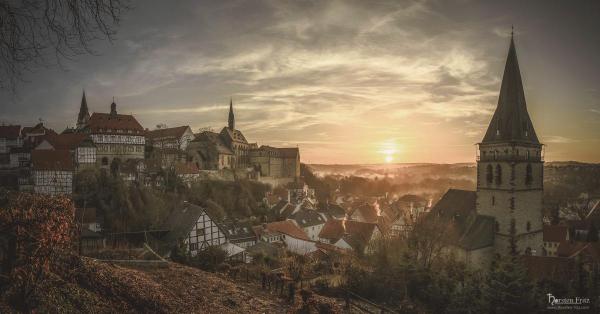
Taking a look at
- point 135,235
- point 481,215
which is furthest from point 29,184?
point 481,215

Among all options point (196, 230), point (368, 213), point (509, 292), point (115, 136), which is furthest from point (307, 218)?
point (509, 292)

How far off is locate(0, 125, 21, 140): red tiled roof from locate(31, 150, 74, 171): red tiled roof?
453 inches

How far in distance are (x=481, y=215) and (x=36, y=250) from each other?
30954mm

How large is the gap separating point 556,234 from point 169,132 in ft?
208

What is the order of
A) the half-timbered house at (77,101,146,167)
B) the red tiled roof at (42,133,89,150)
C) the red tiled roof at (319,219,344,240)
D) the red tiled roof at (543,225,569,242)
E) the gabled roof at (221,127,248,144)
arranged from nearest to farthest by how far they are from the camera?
the red tiled roof at (42,133,89,150) < the half-timbered house at (77,101,146,167) < the red tiled roof at (543,225,569,242) < the red tiled roof at (319,219,344,240) < the gabled roof at (221,127,248,144)

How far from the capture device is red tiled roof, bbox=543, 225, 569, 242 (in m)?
47.8

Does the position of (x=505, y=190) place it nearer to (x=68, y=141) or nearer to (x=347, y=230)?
(x=347, y=230)

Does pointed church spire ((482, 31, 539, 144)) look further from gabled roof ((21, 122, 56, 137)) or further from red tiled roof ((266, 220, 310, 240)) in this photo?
gabled roof ((21, 122, 56, 137))

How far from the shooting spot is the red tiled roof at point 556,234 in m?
47.8

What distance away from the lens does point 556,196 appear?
3351 inches

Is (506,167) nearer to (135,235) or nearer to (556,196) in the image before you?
(135,235)

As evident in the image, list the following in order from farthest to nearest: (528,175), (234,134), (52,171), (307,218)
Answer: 1. (234,134)
2. (307,218)
3. (52,171)
4. (528,175)

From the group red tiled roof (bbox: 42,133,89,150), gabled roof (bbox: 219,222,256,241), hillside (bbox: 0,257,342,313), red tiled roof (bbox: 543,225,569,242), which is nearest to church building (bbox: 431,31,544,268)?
hillside (bbox: 0,257,342,313)

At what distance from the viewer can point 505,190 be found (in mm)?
28844
